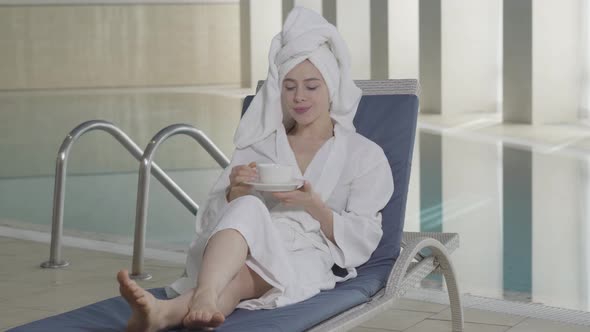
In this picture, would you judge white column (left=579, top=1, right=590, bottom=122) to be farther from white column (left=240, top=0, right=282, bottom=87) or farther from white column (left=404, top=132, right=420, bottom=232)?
white column (left=240, top=0, right=282, bottom=87)

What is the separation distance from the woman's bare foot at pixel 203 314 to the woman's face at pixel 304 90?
0.92 m

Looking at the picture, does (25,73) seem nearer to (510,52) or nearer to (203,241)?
(510,52)

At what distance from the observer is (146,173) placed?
4633 mm

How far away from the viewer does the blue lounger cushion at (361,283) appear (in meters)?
2.70

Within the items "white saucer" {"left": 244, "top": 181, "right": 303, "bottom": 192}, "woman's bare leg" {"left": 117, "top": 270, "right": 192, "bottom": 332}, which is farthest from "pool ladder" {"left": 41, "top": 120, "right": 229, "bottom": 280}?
"woman's bare leg" {"left": 117, "top": 270, "right": 192, "bottom": 332}

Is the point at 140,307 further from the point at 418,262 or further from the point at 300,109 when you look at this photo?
the point at 418,262

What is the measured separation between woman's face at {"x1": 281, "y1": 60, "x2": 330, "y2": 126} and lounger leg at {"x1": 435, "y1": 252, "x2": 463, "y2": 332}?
26.5 inches

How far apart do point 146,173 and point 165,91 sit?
14.1 meters

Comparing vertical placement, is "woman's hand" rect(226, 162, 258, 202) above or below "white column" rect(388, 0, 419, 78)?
below

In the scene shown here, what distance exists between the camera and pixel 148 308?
256cm

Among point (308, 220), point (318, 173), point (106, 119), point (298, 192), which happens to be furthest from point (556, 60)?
point (298, 192)

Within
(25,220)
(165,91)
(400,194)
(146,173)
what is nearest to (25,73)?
(165,91)

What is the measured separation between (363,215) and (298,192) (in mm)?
331

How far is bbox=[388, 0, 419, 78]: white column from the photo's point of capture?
14992 millimetres
